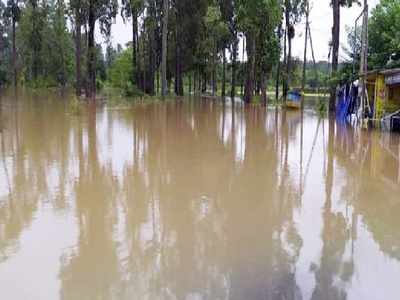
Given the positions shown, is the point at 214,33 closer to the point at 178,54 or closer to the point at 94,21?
the point at 178,54

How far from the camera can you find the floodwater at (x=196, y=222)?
457cm

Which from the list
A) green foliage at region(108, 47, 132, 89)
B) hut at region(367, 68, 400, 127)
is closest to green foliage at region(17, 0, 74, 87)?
green foliage at region(108, 47, 132, 89)

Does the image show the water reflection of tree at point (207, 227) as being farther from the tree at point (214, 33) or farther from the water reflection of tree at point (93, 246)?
the tree at point (214, 33)

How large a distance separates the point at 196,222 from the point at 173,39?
44.2 meters

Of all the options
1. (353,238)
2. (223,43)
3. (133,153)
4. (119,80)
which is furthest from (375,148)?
(119,80)

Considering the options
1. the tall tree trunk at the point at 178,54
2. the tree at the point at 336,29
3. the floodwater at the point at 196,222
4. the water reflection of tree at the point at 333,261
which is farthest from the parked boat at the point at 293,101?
the water reflection of tree at the point at 333,261

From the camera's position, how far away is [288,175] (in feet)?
32.0

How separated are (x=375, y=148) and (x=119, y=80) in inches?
2255

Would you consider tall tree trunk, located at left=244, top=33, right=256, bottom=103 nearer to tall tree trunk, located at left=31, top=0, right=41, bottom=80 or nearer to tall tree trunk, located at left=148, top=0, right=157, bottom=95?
tall tree trunk, located at left=148, top=0, right=157, bottom=95

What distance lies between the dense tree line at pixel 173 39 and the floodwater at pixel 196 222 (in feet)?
56.4

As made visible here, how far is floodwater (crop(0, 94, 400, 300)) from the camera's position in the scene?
180 inches

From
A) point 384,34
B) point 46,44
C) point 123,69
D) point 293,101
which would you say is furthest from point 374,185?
point 46,44

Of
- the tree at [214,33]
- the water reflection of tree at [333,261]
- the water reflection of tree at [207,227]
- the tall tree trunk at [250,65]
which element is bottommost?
the water reflection of tree at [333,261]

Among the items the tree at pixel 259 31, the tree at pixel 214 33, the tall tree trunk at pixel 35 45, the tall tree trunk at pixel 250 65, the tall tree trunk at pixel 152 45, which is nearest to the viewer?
the tree at pixel 259 31
